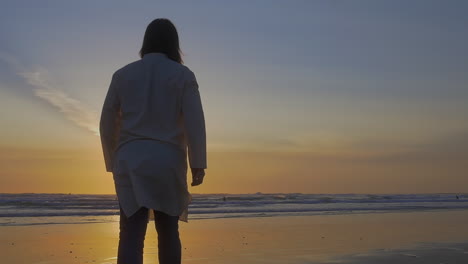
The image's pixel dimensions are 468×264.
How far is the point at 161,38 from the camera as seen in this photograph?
3.38m

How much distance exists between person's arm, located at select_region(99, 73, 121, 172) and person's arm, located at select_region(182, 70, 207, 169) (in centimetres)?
39

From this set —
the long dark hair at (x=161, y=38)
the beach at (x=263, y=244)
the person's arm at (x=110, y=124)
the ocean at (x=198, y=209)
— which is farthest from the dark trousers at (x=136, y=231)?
the ocean at (x=198, y=209)

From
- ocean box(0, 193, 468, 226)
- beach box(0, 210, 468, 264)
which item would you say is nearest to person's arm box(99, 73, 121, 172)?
beach box(0, 210, 468, 264)

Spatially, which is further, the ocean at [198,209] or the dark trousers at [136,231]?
the ocean at [198,209]

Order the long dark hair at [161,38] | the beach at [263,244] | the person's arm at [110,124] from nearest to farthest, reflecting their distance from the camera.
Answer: the person's arm at [110,124], the long dark hair at [161,38], the beach at [263,244]

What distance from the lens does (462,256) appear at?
6871mm

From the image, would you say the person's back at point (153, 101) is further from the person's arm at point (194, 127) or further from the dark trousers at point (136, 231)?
the dark trousers at point (136, 231)

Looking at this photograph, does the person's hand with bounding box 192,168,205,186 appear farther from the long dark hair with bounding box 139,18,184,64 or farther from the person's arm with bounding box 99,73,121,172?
the long dark hair with bounding box 139,18,184,64

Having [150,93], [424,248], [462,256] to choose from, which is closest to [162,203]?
[150,93]

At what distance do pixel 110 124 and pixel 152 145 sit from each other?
0.30m

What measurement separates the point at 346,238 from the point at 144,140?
21.7 ft

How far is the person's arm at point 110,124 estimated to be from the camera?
3.27 m

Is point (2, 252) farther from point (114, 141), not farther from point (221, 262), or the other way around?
point (114, 141)

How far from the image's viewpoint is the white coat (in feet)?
10.2
